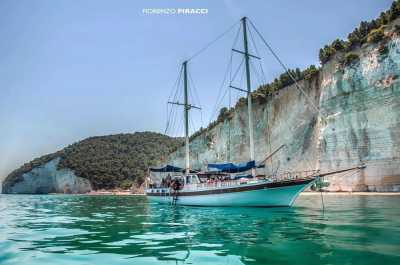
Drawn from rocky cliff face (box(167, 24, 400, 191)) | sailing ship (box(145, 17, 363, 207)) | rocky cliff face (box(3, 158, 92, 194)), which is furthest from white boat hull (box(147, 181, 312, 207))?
rocky cliff face (box(3, 158, 92, 194))

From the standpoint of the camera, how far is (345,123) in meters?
44.0

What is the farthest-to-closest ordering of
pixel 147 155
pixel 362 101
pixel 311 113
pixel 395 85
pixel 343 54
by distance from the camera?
pixel 147 155 < pixel 311 113 < pixel 343 54 < pixel 362 101 < pixel 395 85

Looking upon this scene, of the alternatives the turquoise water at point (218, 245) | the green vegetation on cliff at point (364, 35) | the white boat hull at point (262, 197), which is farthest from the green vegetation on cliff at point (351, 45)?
the turquoise water at point (218, 245)

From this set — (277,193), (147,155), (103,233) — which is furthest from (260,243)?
(147,155)

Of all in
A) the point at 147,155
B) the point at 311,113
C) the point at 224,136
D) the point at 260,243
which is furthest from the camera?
the point at 147,155

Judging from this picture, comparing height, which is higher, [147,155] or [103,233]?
[147,155]

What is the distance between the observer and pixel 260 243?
32.2ft

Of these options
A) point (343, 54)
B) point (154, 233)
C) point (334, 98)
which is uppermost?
point (343, 54)

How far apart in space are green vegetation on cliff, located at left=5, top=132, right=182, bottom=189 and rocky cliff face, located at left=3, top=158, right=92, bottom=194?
2428 mm

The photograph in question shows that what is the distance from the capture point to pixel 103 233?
42.2ft

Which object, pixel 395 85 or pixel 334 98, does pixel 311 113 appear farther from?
pixel 395 85

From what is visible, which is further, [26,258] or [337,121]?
[337,121]

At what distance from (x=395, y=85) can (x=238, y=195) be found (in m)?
26.8

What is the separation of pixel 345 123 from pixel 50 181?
410 ft
